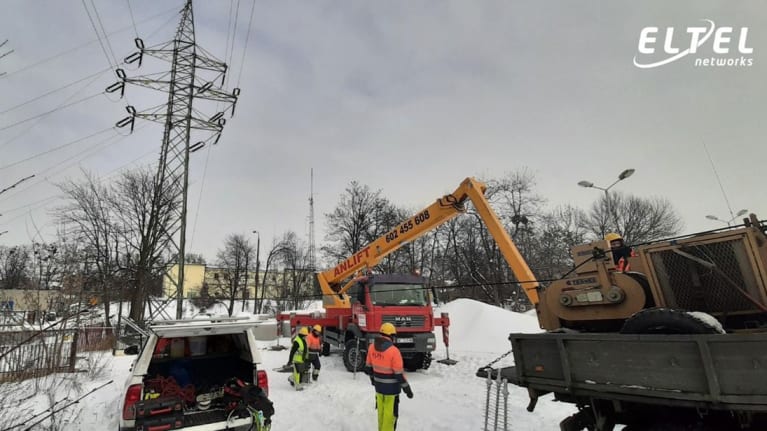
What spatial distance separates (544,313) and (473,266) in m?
33.5

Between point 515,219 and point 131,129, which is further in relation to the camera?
point 515,219

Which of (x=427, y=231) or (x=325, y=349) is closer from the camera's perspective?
(x=427, y=231)

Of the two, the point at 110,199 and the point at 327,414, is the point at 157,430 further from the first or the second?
the point at 110,199

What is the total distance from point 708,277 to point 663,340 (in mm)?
1303

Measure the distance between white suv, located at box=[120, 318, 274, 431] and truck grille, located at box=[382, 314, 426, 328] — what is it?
5.41 metres

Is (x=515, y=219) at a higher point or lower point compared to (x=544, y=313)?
higher

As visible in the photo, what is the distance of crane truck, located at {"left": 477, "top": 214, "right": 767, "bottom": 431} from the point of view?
10.2 feet

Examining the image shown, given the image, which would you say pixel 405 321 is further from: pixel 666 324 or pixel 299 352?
pixel 666 324

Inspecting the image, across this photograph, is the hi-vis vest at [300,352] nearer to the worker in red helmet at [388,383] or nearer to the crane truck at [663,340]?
the worker in red helmet at [388,383]

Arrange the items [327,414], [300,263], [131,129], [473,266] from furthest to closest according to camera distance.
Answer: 1. [300,263]
2. [473,266]
3. [131,129]
4. [327,414]

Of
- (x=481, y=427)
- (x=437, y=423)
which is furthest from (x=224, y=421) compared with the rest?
(x=481, y=427)

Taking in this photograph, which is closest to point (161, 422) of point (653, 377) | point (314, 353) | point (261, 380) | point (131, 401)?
point (131, 401)

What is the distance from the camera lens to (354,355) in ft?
37.9

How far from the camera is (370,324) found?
11.0m
